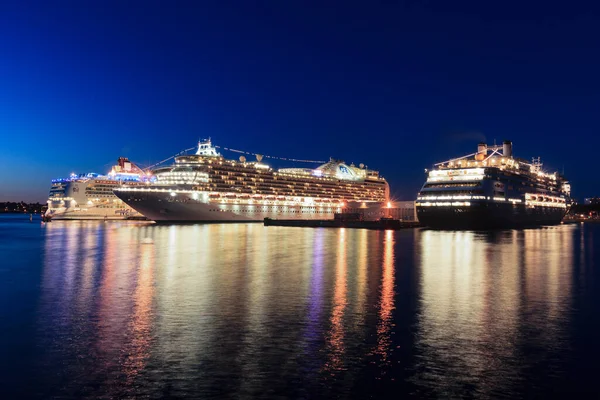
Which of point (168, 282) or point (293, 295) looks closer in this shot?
point (293, 295)

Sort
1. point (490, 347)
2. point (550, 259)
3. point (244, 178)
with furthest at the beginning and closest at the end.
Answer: point (244, 178) < point (550, 259) < point (490, 347)

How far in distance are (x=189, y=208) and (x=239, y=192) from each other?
13329mm

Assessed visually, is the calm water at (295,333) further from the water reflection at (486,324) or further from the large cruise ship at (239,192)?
the large cruise ship at (239,192)

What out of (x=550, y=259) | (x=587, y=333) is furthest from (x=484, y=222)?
(x=587, y=333)

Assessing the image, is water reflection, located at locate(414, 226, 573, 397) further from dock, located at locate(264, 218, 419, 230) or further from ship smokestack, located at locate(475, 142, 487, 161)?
ship smokestack, located at locate(475, 142, 487, 161)

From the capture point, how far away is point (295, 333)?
41.0ft

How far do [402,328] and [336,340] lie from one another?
90.6 inches

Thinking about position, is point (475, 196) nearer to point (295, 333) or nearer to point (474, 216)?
point (474, 216)

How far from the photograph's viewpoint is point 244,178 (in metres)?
103

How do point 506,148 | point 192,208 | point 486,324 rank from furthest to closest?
point 506,148
point 192,208
point 486,324

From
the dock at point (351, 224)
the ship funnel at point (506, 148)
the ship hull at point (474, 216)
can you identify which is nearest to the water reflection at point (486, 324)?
the ship hull at point (474, 216)

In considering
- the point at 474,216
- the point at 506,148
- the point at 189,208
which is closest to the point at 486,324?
the point at 474,216

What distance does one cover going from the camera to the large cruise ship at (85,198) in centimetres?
12425

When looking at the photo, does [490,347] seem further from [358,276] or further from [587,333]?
[358,276]
